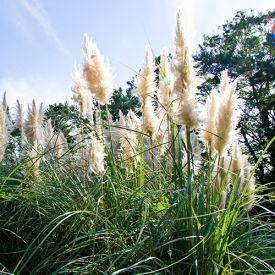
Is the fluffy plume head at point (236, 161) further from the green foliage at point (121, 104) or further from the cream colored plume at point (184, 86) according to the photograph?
the green foliage at point (121, 104)

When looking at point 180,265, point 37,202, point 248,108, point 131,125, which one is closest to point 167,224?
point 180,265

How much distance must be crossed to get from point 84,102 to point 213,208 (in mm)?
2215

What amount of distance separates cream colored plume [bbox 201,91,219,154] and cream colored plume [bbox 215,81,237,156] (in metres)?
0.07

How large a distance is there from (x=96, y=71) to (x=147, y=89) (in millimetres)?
442

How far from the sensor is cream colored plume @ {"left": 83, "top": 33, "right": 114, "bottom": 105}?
3.37 metres

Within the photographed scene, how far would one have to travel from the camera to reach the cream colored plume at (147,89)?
3494mm

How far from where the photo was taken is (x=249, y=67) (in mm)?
25609

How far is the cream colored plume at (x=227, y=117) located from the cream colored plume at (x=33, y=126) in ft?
7.41

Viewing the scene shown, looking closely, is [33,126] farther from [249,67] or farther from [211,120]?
[249,67]

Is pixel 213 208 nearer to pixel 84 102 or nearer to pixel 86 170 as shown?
pixel 86 170

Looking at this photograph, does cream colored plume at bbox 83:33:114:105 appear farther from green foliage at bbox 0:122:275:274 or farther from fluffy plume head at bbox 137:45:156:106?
green foliage at bbox 0:122:275:274

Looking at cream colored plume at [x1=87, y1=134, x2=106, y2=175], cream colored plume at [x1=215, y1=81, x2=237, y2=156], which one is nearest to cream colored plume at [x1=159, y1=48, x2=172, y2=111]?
cream colored plume at [x1=215, y1=81, x2=237, y2=156]

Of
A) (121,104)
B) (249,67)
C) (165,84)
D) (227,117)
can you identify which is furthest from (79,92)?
(249,67)

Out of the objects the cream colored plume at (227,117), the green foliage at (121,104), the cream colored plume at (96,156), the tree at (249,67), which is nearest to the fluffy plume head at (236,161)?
the cream colored plume at (227,117)
